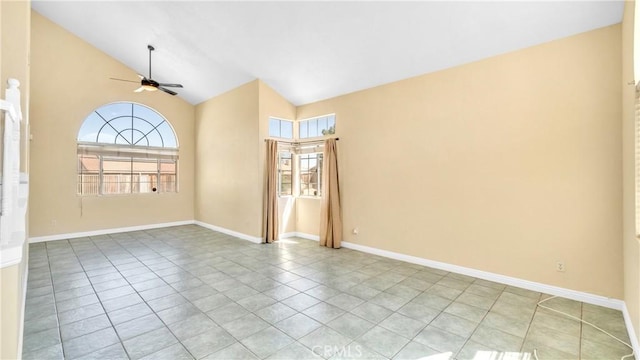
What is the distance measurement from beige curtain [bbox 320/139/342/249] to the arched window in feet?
15.4

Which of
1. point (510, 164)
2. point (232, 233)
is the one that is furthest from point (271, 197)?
point (510, 164)

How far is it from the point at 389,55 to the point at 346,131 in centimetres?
166

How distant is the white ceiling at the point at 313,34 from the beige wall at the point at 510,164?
32 cm

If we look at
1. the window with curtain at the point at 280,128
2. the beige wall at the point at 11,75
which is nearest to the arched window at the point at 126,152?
the window with curtain at the point at 280,128

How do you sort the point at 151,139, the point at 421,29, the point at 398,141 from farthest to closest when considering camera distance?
the point at 151,139 < the point at 398,141 < the point at 421,29

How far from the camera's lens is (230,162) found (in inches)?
266

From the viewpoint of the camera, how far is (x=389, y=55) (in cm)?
423

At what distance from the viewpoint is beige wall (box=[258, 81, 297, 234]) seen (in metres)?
5.89

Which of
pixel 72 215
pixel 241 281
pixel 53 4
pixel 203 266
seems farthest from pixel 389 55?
pixel 72 215

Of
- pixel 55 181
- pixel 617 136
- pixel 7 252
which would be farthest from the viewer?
pixel 55 181

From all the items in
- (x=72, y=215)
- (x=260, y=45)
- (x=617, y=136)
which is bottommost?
(x=72, y=215)

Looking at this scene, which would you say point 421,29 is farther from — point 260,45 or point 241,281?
point 241,281

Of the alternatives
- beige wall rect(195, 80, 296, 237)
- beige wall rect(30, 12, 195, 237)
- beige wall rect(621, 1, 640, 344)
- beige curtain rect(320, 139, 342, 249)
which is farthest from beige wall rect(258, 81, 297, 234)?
beige wall rect(621, 1, 640, 344)

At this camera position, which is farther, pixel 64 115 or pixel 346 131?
pixel 64 115
